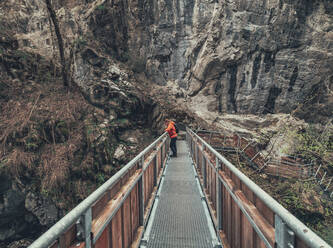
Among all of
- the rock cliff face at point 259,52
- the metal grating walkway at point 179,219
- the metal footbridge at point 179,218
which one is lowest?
the metal grating walkway at point 179,219

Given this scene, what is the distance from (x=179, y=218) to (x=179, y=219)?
1.4 inches

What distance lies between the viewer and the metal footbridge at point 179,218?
1.03 m

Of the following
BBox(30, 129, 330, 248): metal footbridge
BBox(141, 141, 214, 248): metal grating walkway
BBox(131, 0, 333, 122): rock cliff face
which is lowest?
BBox(141, 141, 214, 248): metal grating walkway

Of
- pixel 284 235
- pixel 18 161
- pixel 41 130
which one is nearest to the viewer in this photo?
pixel 284 235

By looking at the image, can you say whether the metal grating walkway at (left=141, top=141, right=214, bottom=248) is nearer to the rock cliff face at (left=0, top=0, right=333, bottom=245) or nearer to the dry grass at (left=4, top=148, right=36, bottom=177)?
the dry grass at (left=4, top=148, right=36, bottom=177)

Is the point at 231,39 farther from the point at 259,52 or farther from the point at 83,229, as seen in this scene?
the point at 83,229

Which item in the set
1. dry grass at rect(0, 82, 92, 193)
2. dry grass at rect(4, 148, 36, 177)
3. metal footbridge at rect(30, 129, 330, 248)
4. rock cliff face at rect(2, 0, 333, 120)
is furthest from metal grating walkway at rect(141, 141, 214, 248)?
rock cliff face at rect(2, 0, 333, 120)

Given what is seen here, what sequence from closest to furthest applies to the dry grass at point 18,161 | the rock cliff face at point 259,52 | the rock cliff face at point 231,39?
the dry grass at point 18,161 < the rock cliff face at point 231,39 < the rock cliff face at point 259,52

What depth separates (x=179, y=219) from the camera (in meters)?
3.51

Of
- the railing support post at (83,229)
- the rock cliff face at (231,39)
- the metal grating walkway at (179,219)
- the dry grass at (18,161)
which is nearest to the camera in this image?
the railing support post at (83,229)

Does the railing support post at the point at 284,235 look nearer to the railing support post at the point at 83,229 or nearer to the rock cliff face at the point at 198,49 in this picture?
the railing support post at the point at 83,229

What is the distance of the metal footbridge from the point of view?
3.39ft

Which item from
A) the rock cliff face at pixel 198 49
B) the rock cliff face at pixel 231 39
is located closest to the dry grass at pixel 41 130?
the rock cliff face at pixel 198 49

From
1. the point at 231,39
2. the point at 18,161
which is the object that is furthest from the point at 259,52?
the point at 18,161
